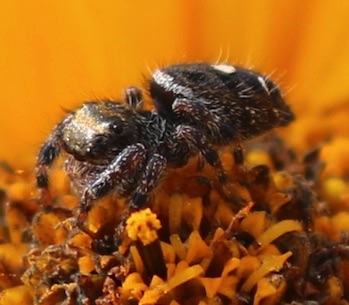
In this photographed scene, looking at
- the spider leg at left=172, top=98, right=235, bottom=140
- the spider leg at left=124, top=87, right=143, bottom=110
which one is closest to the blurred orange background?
the spider leg at left=124, top=87, right=143, bottom=110

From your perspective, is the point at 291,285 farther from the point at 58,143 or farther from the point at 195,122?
the point at 58,143

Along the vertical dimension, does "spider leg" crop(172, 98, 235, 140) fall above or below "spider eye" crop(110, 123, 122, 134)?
below

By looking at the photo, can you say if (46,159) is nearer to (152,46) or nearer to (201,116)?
(201,116)

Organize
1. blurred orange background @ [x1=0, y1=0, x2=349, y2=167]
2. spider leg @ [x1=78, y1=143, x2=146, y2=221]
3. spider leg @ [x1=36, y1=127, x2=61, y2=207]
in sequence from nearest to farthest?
spider leg @ [x1=78, y1=143, x2=146, y2=221], spider leg @ [x1=36, y1=127, x2=61, y2=207], blurred orange background @ [x1=0, y1=0, x2=349, y2=167]

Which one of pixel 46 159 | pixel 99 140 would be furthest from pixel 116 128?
pixel 46 159

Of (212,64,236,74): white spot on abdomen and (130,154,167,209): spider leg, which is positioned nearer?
(130,154,167,209): spider leg

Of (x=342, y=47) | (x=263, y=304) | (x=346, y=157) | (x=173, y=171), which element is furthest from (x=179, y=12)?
(x=263, y=304)

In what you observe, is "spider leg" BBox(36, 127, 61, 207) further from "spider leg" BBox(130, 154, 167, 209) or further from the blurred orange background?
the blurred orange background

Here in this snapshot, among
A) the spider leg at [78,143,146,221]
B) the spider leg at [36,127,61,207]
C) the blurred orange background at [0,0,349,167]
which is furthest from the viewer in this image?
the blurred orange background at [0,0,349,167]

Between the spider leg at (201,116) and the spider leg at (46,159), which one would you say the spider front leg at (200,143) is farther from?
the spider leg at (46,159)
